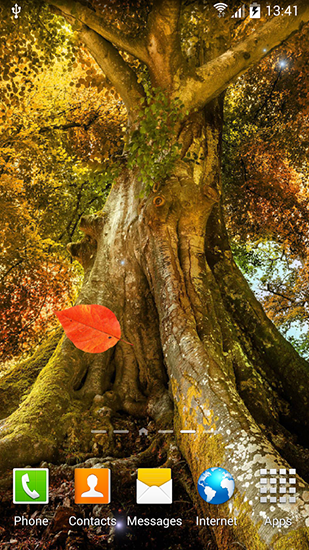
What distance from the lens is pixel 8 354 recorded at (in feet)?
25.4

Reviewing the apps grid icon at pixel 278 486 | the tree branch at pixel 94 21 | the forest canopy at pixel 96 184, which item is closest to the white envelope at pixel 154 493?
the apps grid icon at pixel 278 486

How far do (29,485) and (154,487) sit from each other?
0.73 meters

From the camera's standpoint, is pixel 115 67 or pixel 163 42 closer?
pixel 163 42

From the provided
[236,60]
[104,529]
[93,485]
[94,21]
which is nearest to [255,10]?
[236,60]

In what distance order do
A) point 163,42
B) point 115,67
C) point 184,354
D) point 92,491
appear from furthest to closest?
point 115,67 → point 163,42 → point 184,354 → point 92,491

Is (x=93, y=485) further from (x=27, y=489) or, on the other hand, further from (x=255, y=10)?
(x=255, y=10)

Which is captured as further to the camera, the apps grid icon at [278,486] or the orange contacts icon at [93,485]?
the orange contacts icon at [93,485]

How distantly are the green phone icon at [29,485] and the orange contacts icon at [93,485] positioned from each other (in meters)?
0.19

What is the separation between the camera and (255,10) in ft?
10.7

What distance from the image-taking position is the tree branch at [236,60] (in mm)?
4574

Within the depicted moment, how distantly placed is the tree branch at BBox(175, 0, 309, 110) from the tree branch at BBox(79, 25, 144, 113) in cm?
73

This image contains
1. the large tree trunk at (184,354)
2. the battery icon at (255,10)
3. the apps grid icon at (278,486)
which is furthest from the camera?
the battery icon at (255,10)

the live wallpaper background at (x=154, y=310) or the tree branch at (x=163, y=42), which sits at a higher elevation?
the tree branch at (x=163, y=42)

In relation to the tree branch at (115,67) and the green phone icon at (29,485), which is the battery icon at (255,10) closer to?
the tree branch at (115,67)
